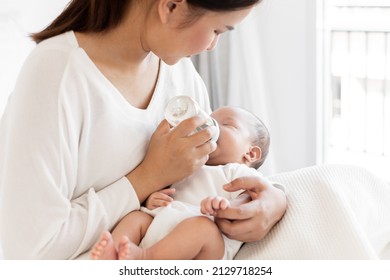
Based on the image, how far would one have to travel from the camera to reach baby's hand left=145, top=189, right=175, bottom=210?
4.27ft

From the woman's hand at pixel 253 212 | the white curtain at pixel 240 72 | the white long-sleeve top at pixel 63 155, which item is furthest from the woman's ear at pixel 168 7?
the white curtain at pixel 240 72

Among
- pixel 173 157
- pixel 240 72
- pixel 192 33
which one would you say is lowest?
pixel 240 72

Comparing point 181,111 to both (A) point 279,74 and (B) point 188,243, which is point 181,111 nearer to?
(B) point 188,243

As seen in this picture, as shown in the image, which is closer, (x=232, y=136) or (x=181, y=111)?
(x=181, y=111)

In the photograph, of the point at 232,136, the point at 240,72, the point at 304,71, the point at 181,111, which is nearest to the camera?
the point at 181,111

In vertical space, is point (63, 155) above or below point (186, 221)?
above

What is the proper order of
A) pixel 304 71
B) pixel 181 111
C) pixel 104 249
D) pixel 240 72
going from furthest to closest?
pixel 240 72, pixel 304 71, pixel 181 111, pixel 104 249

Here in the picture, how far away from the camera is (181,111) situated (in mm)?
1371

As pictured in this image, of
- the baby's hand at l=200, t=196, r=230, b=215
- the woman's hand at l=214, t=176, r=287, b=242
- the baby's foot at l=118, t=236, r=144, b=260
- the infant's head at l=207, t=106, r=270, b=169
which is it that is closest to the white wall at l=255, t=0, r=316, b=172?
the infant's head at l=207, t=106, r=270, b=169

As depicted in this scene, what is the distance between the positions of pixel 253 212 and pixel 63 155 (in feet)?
1.24

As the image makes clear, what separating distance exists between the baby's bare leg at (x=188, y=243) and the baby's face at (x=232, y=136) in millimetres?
357

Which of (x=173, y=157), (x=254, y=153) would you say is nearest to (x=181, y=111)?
(x=173, y=157)

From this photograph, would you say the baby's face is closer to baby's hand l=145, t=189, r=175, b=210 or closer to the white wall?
baby's hand l=145, t=189, r=175, b=210
